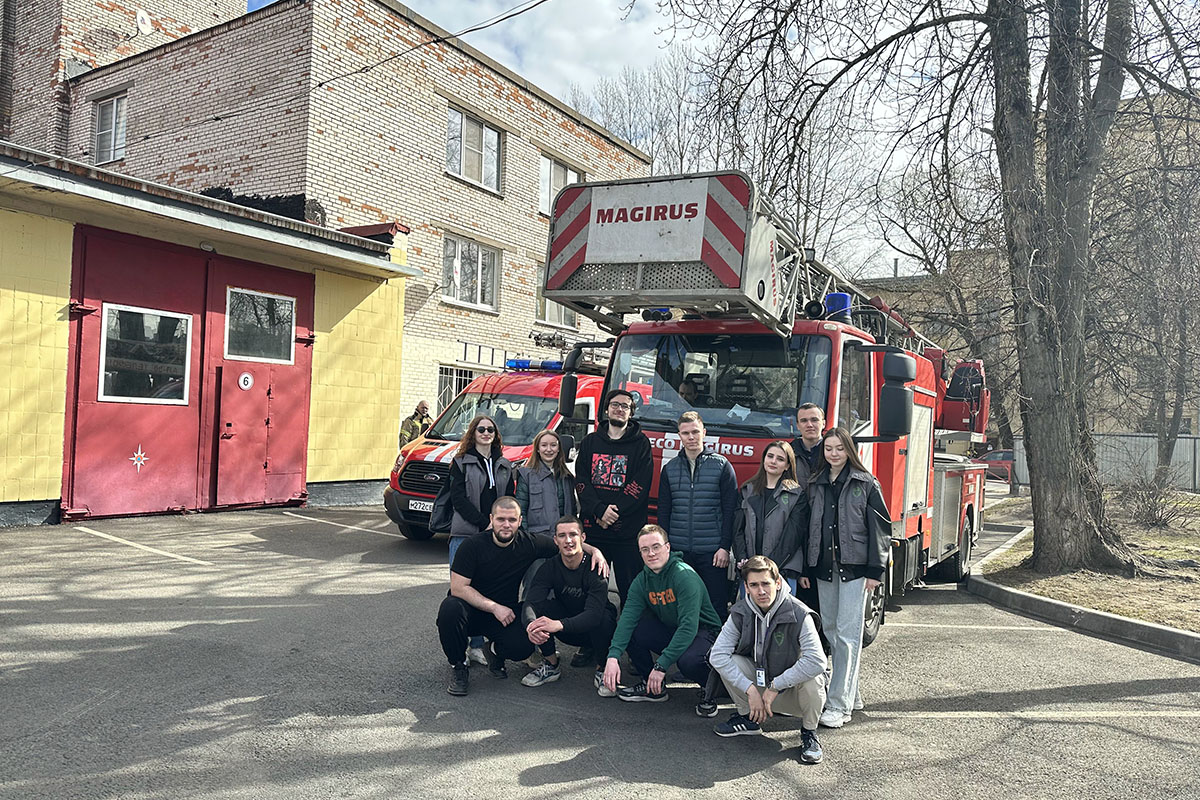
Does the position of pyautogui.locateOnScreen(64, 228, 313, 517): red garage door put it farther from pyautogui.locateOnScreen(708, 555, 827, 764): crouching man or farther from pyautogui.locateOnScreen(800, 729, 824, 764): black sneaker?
pyautogui.locateOnScreen(800, 729, 824, 764): black sneaker

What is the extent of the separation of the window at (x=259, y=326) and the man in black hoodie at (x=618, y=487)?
818 centimetres

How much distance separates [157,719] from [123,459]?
25.3 feet

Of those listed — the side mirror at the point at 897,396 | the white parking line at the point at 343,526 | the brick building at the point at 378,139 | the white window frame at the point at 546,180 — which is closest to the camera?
the side mirror at the point at 897,396

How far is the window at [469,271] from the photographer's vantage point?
19.1 meters

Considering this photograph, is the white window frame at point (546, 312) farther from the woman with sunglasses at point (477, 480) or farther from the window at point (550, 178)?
the woman with sunglasses at point (477, 480)

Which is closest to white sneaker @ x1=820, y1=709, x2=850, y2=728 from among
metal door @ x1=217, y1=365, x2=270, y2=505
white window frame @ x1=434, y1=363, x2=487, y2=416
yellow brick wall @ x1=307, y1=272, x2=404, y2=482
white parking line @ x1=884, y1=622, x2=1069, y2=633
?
white parking line @ x1=884, y1=622, x2=1069, y2=633

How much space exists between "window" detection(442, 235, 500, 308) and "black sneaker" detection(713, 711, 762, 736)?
14.7 m

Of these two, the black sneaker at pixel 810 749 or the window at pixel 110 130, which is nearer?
the black sneaker at pixel 810 749

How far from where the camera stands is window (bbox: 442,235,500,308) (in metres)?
19.1

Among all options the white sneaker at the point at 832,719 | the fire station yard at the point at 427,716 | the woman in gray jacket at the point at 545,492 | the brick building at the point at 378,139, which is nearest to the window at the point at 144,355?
the fire station yard at the point at 427,716

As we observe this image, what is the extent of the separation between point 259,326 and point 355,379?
207 centimetres

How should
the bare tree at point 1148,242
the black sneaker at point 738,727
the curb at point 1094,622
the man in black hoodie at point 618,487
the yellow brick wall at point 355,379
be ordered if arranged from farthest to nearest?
1. the yellow brick wall at point 355,379
2. the bare tree at point 1148,242
3. the curb at point 1094,622
4. the man in black hoodie at point 618,487
5. the black sneaker at point 738,727

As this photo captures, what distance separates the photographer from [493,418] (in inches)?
464

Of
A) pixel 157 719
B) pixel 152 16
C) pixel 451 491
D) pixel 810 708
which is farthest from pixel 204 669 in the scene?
pixel 152 16
